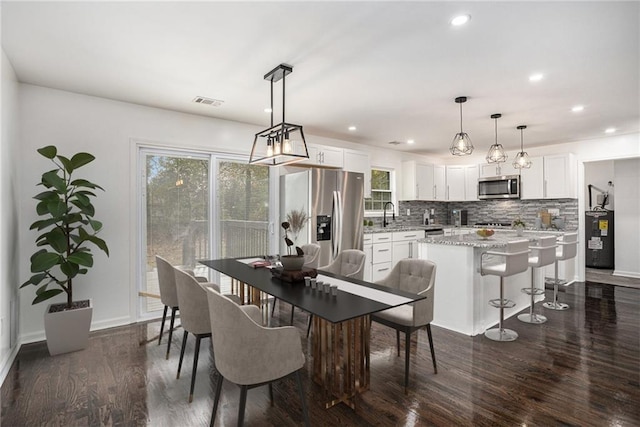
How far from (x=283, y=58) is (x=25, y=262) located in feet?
10.4

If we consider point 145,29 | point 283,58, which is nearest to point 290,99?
point 283,58

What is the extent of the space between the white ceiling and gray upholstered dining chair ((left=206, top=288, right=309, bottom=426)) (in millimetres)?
1823

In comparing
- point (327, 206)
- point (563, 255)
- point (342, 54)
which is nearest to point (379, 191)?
point (327, 206)

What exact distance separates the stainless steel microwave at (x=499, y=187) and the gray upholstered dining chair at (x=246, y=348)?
605cm

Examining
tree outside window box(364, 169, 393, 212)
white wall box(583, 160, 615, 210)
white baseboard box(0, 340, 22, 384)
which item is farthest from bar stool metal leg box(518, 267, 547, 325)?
white wall box(583, 160, 615, 210)

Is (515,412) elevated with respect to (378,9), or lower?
lower

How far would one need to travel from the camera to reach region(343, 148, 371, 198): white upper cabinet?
5555 mm

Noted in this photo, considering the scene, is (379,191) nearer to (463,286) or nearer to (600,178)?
(463,286)

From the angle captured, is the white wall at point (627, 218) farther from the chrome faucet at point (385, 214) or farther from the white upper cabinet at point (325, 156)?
the white upper cabinet at point (325, 156)

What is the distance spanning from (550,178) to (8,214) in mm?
7542

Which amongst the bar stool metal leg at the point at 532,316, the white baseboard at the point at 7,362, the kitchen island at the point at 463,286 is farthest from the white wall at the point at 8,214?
the bar stool metal leg at the point at 532,316

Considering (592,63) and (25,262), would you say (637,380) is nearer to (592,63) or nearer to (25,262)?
(592,63)

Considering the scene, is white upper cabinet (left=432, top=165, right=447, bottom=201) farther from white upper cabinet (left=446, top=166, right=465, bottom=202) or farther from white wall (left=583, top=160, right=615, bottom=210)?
white wall (left=583, top=160, right=615, bottom=210)

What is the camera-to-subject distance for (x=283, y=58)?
2750mm
